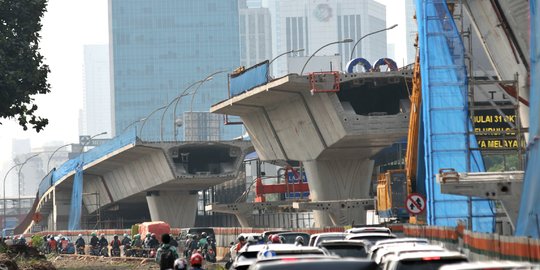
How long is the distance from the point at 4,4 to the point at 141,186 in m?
66.3

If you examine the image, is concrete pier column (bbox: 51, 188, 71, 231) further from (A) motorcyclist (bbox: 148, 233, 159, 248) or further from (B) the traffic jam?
(B) the traffic jam

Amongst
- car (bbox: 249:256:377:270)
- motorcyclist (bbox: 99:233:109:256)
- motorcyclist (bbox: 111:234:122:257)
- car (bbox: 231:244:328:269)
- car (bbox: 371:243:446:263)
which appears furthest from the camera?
motorcyclist (bbox: 99:233:109:256)

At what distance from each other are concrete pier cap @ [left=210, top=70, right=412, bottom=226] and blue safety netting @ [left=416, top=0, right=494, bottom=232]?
21.6 metres

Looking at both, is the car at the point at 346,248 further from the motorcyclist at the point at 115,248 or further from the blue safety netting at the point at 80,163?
the blue safety netting at the point at 80,163

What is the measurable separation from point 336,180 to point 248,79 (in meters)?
8.26

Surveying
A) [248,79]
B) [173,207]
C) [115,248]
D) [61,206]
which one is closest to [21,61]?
[115,248]

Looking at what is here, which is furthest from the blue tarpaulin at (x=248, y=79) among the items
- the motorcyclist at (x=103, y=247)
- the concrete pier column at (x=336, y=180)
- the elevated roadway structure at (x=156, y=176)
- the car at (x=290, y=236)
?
the car at (x=290, y=236)

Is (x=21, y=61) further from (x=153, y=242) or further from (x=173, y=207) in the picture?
(x=173, y=207)

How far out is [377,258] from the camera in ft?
72.2

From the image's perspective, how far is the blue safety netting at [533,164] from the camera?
124ft

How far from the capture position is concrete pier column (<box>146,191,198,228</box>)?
11488 centimetres

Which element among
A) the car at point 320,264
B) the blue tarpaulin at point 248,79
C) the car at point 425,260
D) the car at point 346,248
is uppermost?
the blue tarpaulin at point 248,79

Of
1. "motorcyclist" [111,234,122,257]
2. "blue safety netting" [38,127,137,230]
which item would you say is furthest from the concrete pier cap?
"blue safety netting" [38,127,137,230]

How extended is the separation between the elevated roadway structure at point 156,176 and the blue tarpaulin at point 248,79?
55.4 feet
